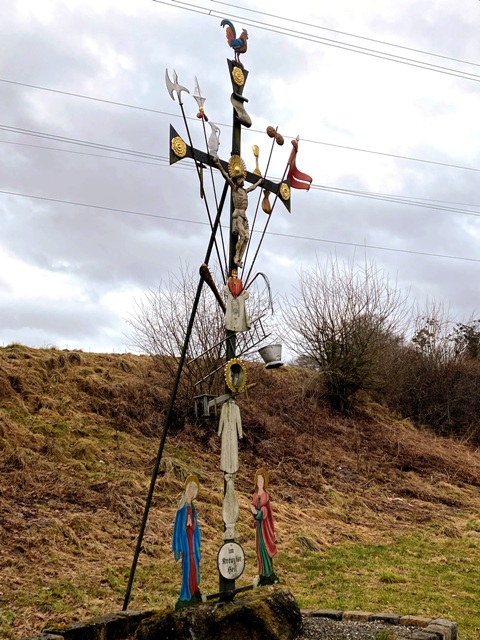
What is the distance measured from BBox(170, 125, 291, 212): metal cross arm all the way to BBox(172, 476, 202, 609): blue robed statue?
9.43ft

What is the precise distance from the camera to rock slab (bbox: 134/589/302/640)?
4.98 metres

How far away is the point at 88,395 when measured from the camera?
42.6 feet

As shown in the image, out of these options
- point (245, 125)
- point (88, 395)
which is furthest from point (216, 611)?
point (88, 395)

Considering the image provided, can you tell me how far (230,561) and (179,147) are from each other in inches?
143

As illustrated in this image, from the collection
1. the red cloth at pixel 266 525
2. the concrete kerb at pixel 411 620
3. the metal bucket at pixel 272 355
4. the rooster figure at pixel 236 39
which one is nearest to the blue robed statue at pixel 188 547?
the red cloth at pixel 266 525

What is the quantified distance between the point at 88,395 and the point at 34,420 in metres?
2.01

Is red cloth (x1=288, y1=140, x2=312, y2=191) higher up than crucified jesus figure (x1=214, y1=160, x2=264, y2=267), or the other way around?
red cloth (x1=288, y1=140, x2=312, y2=191)

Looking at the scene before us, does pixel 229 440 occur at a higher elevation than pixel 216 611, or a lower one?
higher

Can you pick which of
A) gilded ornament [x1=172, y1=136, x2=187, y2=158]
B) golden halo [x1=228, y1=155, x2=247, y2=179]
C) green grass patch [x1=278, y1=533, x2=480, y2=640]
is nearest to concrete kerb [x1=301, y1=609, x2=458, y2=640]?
green grass patch [x1=278, y1=533, x2=480, y2=640]

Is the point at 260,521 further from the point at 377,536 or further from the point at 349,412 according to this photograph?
the point at 349,412

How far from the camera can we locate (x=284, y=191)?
6.75 metres

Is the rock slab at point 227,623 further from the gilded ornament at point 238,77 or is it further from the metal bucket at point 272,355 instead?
the gilded ornament at point 238,77

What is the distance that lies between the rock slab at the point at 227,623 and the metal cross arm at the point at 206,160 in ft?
12.4

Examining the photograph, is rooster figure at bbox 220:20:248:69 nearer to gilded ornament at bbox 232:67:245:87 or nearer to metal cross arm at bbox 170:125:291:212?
gilded ornament at bbox 232:67:245:87
